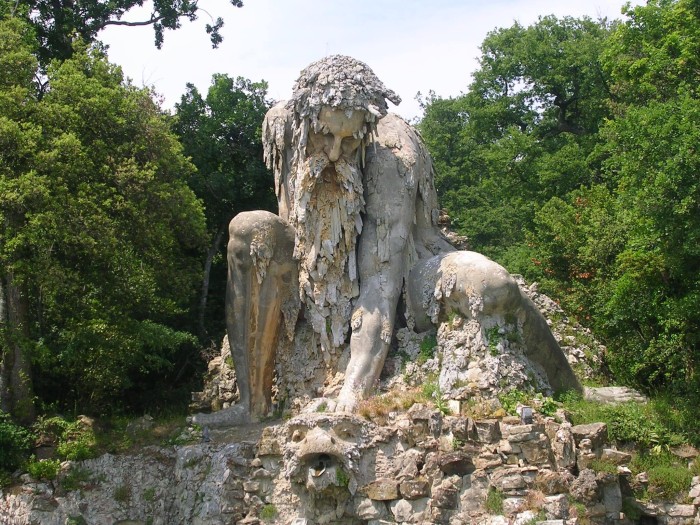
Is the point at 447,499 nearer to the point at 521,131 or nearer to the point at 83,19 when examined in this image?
the point at 83,19

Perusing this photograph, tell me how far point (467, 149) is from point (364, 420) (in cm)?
2184

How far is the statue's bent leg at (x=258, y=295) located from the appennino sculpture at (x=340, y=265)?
1 cm

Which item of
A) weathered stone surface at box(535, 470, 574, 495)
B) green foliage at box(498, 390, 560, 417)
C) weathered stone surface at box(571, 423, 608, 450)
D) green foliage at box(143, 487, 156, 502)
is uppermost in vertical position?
green foliage at box(498, 390, 560, 417)

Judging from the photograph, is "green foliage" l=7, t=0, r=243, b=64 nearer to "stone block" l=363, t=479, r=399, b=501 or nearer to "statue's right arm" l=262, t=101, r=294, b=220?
"statue's right arm" l=262, t=101, r=294, b=220

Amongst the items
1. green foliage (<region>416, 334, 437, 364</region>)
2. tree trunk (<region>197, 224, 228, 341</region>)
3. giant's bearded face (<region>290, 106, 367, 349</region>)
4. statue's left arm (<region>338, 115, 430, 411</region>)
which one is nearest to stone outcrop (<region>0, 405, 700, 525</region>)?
statue's left arm (<region>338, 115, 430, 411</region>)

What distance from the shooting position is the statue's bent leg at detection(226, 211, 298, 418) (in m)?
11.7

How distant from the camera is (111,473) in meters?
11.8

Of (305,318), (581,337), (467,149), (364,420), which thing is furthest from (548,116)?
(364,420)

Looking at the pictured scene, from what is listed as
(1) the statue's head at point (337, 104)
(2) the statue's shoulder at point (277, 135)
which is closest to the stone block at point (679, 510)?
(1) the statue's head at point (337, 104)

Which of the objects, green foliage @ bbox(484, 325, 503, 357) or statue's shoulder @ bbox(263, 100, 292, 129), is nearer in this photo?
green foliage @ bbox(484, 325, 503, 357)

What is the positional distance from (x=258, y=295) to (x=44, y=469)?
3.34 meters

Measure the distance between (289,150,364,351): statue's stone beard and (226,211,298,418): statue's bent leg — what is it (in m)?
0.31

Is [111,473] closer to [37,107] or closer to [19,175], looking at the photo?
[19,175]

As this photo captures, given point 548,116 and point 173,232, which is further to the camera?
point 548,116
